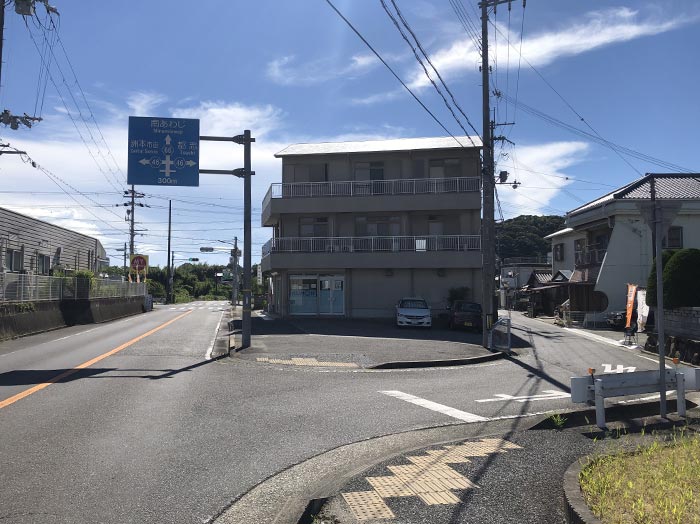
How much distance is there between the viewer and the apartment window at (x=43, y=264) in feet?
113

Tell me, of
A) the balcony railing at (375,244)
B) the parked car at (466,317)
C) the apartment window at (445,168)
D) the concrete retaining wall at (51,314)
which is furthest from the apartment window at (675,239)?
the concrete retaining wall at (51,314)

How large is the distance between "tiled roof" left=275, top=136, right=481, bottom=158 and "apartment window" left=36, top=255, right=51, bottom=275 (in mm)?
15649

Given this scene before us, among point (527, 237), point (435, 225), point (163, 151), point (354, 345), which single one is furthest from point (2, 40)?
point (527, 237)

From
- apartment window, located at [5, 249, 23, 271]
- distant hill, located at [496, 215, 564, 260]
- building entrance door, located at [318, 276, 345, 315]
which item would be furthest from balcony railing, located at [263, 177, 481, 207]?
distant hill, located at [496, 215, 564, 260]

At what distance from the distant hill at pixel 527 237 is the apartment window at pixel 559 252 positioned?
129 feet

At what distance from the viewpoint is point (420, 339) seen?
22.1 metres

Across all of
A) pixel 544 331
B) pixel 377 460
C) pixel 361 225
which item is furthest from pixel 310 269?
pixel 377 460

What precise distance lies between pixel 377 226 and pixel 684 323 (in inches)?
737

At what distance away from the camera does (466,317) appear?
2689 centimetres

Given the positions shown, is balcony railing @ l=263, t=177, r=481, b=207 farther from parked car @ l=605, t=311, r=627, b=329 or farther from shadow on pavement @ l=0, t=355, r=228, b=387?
shadow on pavement @ l=0, t=355, r=228, b=387

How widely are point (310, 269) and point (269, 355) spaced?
1794 cm

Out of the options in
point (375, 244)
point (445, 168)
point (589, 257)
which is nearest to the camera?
point (375, 244)

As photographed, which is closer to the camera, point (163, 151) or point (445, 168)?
point (163, 151)

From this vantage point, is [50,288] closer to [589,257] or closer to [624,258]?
[624,258]
